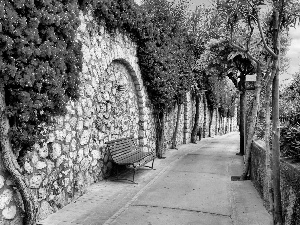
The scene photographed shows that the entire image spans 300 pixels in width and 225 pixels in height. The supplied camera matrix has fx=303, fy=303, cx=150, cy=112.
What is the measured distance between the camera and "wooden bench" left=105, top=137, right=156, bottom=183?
6723 mm

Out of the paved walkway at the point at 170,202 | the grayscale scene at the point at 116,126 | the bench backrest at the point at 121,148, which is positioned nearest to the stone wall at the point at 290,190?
the grayscale scene at the point at 116,126

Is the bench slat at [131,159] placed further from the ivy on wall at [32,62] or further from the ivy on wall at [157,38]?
the ivy on wall at [157,38]

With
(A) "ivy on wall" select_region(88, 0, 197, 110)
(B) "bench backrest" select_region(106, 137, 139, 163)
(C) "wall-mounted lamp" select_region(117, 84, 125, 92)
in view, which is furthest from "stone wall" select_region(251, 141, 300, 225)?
(C) "wall-mounted lamp" select_region(117, 84, 125, 92)

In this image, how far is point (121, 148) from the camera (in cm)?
736

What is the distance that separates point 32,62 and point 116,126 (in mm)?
3933

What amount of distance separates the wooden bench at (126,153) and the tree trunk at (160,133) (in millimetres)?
2071

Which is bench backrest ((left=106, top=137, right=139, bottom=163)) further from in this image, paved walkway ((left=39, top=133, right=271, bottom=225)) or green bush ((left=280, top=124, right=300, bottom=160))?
green bush ((left=280, top=124, right=300, bottom=160))

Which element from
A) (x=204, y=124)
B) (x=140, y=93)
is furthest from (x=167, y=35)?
(x=204, y=124)

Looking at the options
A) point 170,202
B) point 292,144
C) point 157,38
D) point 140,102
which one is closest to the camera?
point 292,144

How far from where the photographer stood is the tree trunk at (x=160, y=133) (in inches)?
405

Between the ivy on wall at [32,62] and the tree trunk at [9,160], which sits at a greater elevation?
the ivy on wall at [32,62]

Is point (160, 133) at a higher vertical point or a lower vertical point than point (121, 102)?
lower

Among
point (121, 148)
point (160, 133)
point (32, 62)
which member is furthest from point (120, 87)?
point (32, 62)

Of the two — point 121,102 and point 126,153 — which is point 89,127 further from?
point 121,102
